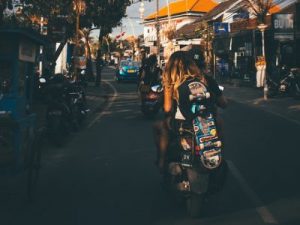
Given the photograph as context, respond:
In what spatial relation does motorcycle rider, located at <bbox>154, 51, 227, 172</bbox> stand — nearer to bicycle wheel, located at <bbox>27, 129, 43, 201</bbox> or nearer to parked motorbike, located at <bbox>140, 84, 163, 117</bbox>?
bicycle wheel, located at <bbox>27, 129, 43, 201</bbox>

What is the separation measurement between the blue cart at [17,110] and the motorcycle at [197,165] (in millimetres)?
1938

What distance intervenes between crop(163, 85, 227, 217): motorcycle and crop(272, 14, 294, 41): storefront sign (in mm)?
24505

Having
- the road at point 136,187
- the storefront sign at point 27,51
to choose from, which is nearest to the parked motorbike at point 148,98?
the road at point 136,187

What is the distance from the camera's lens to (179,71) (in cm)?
582

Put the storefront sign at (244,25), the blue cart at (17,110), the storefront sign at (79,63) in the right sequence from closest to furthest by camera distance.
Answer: the blue cart at (17,110), the storefront sign at (79,63), the storefront sign at (244,25)

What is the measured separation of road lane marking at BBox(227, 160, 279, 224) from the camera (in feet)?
18.2

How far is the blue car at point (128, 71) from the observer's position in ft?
122

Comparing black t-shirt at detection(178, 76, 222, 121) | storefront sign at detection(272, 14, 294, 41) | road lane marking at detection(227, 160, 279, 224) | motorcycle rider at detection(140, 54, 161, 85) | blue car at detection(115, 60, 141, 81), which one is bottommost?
road lane marking at detection(227, 160, 279, 224)

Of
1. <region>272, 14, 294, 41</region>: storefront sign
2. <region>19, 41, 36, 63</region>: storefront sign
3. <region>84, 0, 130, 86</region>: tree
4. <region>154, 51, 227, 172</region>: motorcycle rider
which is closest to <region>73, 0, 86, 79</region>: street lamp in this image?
<region>84, 0, 130, 86</region>: tree

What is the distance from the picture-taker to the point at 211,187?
5.59m

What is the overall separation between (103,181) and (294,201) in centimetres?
266

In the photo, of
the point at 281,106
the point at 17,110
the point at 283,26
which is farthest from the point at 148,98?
the point at 283,26

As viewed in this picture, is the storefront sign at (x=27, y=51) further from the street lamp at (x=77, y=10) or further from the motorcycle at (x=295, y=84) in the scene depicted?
the motorcycle at (x=295, y=84)

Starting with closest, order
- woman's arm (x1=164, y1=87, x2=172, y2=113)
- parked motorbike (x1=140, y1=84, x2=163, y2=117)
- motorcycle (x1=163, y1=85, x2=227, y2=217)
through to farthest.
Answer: motorcycle (x1=163, y1=85, x2=227, y2=217), woman's arm (x1=164, y1=87, x2=172, y2=113), parked motorbike (x1=140, y1=84, x2=163, y2=117)
